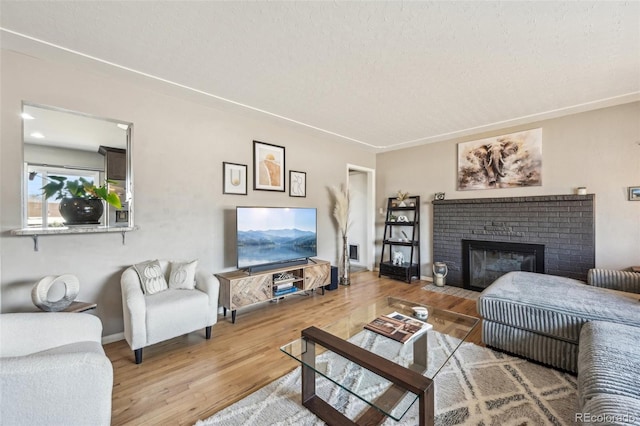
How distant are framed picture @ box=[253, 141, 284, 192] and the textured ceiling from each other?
25.6 inches

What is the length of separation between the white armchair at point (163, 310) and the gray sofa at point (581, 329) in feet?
8.31

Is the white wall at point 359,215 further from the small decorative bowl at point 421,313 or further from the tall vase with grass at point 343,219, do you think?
the small decorative bowl at point 421,313

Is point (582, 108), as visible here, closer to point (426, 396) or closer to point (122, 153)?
point (426, 396)

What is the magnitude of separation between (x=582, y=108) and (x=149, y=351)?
5.45 meters

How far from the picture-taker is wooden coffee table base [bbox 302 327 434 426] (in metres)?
1.23

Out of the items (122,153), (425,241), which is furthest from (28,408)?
(425,241)

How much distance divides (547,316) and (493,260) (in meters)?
2.17

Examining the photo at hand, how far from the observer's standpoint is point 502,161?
399cm

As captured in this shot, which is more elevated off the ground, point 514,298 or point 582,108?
point 582,108

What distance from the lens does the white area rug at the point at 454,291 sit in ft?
12.7

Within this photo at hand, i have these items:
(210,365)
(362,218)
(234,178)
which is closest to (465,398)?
(210,365)

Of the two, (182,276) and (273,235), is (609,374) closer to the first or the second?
(273,235)

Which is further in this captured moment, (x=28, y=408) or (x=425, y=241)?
(x=425, y=241)

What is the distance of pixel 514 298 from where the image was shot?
2293 mm
